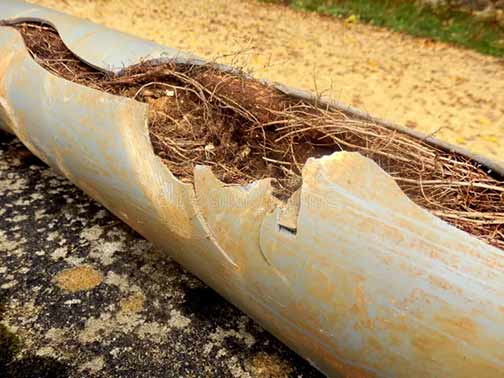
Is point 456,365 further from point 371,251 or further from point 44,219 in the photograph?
point 44,219

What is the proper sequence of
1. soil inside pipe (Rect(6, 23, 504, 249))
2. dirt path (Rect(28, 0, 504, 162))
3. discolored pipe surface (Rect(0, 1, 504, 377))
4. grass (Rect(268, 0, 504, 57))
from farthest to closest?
grass (Rect(268, 0, 504, 57)), dirt path (Rect(28, 0, 504, 162)), soil inside pipe (Rect(6, 23, 504, 249)), discolored pipe surface (Rect(0, 1, 504, 377))

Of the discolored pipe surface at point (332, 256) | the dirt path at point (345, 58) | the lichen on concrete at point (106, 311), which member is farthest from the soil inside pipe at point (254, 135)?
the dirt path at point (345, 58)

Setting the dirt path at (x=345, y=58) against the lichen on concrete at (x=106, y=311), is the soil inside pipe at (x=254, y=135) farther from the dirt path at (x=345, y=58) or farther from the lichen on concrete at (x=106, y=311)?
the dirt path at (x=345, y=58)

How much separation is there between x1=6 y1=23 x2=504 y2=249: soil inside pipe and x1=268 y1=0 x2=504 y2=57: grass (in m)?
3.08

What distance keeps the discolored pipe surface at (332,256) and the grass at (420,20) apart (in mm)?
3406

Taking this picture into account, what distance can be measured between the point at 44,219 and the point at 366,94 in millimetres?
2131

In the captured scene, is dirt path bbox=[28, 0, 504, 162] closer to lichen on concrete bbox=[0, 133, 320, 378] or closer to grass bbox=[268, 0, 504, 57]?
grass bbox=[268, 0, 504, 57]

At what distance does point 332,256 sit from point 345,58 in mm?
3058

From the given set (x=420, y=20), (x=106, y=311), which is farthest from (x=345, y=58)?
(x=106, y=311)

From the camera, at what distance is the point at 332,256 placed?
115 centimetres

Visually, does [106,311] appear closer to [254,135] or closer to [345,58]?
[254,135]

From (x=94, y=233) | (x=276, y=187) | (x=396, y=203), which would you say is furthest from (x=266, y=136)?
(x=396, y=203)

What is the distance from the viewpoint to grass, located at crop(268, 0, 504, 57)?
14.9 feet

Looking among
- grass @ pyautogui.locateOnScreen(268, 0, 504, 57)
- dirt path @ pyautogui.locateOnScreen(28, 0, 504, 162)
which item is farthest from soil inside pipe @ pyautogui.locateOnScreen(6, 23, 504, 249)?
grass @ pyautogui.locateOnScreen(268, 0, 504, 57)
